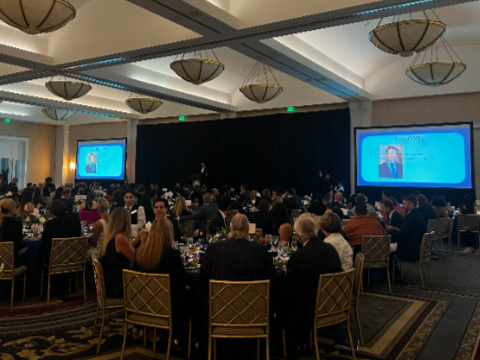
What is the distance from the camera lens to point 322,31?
983 centimetres

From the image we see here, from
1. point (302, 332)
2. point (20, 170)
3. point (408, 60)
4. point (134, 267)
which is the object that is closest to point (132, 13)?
point (134, 267)

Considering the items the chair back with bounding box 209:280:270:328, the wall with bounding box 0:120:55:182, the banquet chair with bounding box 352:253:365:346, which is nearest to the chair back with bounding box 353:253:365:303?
the banquet chair with bounding box 352:253:365:346

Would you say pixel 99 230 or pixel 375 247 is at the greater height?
pixel 99 230

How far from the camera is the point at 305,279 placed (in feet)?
11.4

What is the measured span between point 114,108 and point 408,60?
1124 cm

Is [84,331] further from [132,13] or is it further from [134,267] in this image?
[132,13]

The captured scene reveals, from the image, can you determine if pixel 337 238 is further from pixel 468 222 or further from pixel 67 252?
A: pixel 468 222

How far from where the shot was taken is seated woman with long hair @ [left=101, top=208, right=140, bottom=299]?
4035mm

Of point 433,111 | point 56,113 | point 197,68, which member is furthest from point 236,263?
point 56,113

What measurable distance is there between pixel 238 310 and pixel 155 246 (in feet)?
2.83

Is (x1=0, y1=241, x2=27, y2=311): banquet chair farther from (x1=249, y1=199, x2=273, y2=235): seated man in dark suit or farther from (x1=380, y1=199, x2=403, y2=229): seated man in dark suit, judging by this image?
(x1=380, y1=199, x2=403, y2=229): seated man in dark suit

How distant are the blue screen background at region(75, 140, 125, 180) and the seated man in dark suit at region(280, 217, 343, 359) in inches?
663

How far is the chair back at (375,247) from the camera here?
224 inches

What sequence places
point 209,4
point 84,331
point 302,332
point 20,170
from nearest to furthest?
point 302,332, point 84,331, point 209,4, point 20,170
